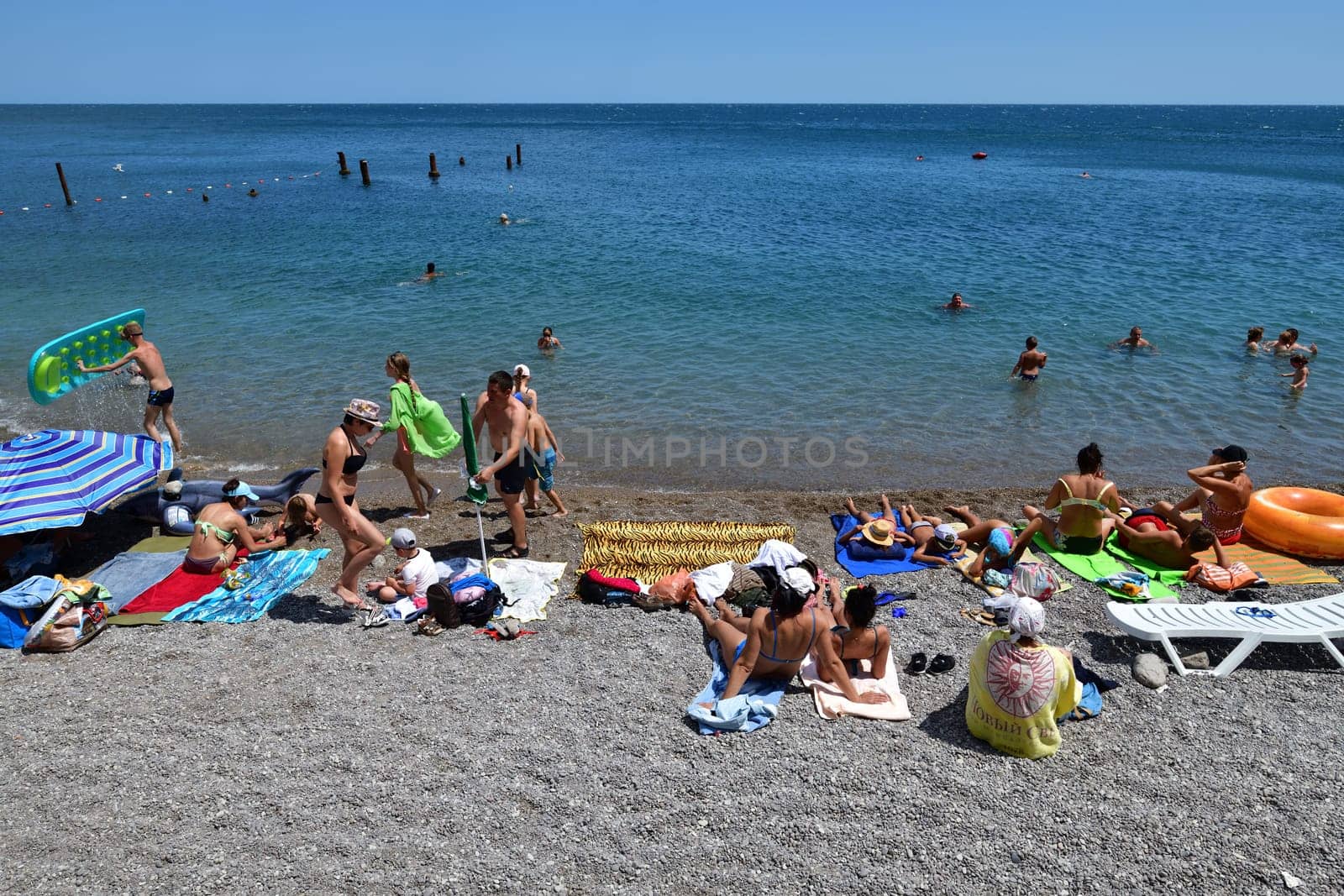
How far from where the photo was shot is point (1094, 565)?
7871mm

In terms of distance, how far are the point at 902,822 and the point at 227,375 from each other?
561 inches

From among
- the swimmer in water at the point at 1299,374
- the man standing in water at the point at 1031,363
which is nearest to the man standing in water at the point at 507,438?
the man standing in water at the point at 1031,363

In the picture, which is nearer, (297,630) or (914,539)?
(297,630)

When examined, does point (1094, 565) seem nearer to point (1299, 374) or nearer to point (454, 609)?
point (454, 609)

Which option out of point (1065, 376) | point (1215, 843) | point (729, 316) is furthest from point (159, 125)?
point (1215, 843)

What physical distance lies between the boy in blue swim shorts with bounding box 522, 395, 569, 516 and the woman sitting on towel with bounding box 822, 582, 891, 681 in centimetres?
386

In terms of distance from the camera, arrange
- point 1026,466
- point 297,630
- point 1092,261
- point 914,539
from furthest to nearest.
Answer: point 1092,261 < point 1026,466 < point 914,539 < point 297,630

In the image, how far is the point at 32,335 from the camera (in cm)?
1694

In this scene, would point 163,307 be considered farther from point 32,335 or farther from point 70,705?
point 70,705


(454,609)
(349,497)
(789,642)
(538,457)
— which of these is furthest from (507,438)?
(789,642)

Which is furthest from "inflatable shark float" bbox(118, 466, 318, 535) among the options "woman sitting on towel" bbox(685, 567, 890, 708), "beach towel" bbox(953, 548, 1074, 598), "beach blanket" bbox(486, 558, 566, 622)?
"beach towel" bbox(953, 548, 1074, 598)

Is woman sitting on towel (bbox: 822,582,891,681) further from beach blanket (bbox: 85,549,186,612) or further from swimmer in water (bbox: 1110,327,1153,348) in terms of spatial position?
swimmer in water (bbox: 1110,327,1153,348)

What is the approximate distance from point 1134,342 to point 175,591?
54.0 feet

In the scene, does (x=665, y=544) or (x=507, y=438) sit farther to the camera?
(x=665, y=544)
